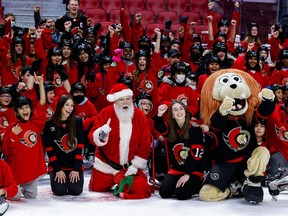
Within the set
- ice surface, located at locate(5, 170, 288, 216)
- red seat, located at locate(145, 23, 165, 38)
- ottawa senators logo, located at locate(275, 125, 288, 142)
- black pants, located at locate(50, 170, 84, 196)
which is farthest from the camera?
red seat, located at locate(145, 23, 165, 38)

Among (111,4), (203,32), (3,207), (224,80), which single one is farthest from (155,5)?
(3,207)

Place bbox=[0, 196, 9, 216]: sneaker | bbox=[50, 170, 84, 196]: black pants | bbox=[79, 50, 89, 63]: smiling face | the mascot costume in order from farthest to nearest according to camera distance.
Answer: bbox=[79, 50, 89, 63]: smiling face → bbox=[50, 170, 84, 196]: black pants → the mascot costume → bbox=[0, 196, 9, 216]: sneaker

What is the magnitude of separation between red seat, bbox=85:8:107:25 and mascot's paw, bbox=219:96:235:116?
530 cm

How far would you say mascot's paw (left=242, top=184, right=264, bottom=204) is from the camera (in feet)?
13.9

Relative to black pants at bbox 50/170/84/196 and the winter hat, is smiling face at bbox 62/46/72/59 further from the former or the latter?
black pants at bbox 50/170/84/196

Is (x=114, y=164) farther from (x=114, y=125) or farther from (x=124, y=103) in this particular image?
(x=124, y=103)

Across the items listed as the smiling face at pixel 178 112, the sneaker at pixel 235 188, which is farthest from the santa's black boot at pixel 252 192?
the smiling face at pixel 178 112

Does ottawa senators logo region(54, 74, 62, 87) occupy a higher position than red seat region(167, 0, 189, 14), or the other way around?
red seat region(167, 0, 189, 14)

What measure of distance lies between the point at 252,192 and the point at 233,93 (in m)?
0.69

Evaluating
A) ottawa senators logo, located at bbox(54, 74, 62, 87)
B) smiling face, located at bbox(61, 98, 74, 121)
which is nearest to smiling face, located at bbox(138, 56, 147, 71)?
ottawa senators logo, located at bbox(54, 74, 62, 87)

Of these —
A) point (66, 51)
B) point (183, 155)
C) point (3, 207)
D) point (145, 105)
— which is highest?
point (66, 51)

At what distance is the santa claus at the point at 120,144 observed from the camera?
4695 mm

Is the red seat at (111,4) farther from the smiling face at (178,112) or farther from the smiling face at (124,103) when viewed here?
the smiling face at (178,112)

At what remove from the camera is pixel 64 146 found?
4695 millimetres
